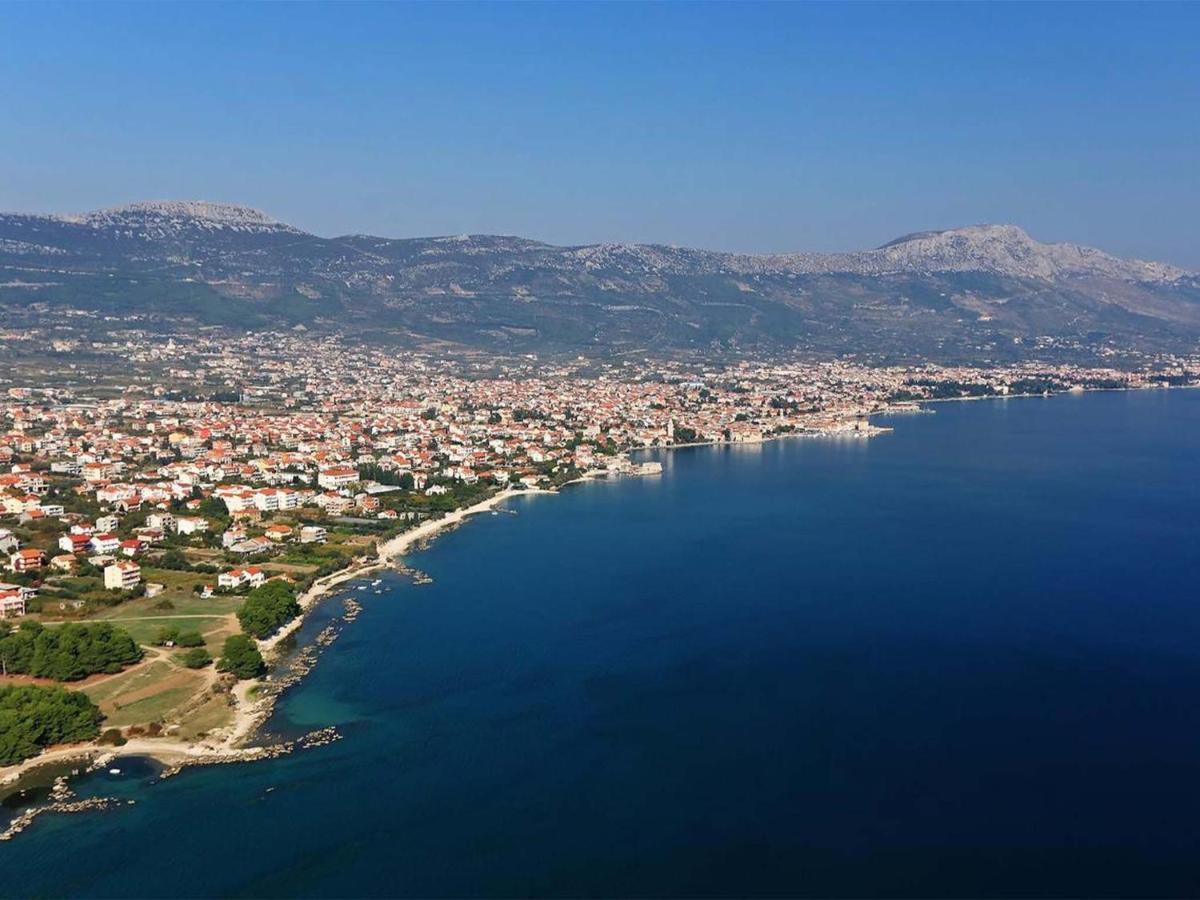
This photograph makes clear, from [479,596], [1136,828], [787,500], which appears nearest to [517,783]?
[1136,828]

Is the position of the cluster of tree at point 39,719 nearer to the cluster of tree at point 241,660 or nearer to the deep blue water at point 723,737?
the deep blue water at point 723,737

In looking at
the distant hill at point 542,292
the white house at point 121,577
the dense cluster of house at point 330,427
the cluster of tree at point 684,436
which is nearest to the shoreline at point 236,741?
the dense cluster of house at point 330,427

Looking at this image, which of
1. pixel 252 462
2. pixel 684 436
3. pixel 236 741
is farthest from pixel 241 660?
pixel 684 436

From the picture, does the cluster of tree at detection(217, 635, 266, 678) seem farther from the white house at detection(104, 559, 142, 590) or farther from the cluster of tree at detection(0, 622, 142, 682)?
the white house at detection(104, 559, 142, 590)

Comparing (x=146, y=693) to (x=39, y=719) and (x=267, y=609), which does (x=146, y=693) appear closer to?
(x=39, y=719)

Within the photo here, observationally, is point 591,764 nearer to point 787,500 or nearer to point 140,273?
point 787,500

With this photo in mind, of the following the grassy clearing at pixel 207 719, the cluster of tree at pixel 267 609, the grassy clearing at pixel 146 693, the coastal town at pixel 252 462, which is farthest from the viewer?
the cluster of tree at pixel 267 609

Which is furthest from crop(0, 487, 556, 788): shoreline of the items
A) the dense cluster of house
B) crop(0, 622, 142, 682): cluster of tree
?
the dense cluster of house
